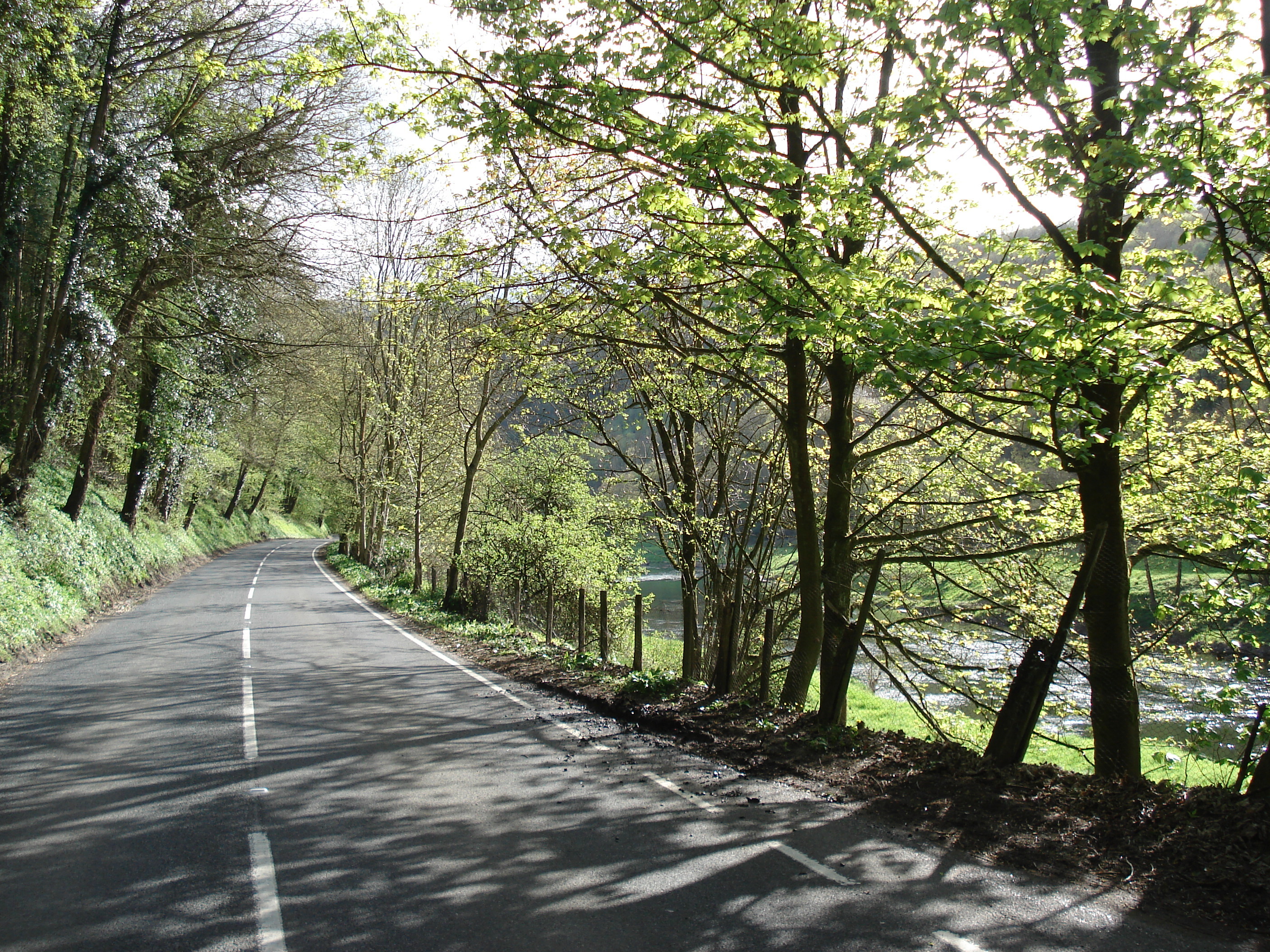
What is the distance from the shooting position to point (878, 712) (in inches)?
811

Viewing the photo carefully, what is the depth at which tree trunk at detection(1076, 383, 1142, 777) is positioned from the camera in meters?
6.85

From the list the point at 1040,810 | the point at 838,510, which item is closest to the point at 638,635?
the point at 838,510

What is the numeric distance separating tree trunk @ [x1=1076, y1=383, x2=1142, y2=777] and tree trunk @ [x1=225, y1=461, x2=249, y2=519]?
45790 millimetres

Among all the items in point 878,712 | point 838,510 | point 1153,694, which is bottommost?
point 878,712

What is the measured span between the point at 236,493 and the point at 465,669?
138 feet

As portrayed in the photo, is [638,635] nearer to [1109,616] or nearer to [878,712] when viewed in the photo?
[1109,616]

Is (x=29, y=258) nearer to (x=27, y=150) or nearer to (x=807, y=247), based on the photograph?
(x=27, y=150)

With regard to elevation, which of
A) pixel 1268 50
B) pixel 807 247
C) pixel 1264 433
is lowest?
pixel 1264 433

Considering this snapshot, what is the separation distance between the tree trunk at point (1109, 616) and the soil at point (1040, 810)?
0.93 meters

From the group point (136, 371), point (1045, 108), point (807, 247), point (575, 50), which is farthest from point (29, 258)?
point (1045, 108)

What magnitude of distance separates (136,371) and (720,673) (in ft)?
61.5

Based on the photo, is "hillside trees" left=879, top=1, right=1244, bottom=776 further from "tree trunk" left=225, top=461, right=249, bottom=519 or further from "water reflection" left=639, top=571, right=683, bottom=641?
"tree trunk" left=225, top=461, right=249, bottom=519

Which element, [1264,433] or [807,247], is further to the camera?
[1264,433]

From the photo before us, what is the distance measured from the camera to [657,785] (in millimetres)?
6355
